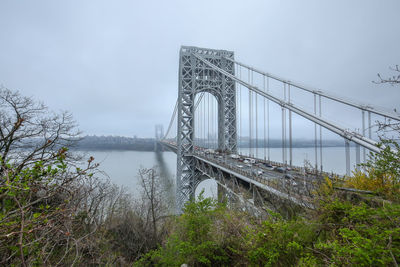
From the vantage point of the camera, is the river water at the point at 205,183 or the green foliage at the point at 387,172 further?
the river water at the point at 205,183

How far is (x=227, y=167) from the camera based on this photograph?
923 centimetres

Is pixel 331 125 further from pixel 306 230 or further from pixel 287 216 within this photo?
pixel 306 230

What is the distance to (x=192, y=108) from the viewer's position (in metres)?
16.4

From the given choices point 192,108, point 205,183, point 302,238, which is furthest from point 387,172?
point 205,183

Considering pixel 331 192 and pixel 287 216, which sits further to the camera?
pixel 287 216

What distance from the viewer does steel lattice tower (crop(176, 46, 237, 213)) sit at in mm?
16078

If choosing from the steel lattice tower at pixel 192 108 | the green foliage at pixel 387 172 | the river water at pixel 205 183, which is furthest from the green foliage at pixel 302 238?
the steel lattice tower at pixel 192 108

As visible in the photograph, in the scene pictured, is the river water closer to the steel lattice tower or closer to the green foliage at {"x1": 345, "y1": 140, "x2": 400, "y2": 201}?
the green foliage at {"x1": 345, "y1": 140, "x2": 400, "y2": 201}

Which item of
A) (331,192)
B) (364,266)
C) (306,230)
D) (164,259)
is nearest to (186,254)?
(164,259)

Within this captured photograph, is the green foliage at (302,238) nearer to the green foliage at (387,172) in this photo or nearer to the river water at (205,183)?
the green foliage at (387,172)

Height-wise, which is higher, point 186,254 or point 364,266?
point 364,266

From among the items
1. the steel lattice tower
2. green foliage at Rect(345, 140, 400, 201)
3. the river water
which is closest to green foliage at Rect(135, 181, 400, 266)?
green foliage at Rect(345, 140, 400, 201)

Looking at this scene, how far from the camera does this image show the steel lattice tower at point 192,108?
1608 cm

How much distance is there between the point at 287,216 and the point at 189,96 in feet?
45.6
